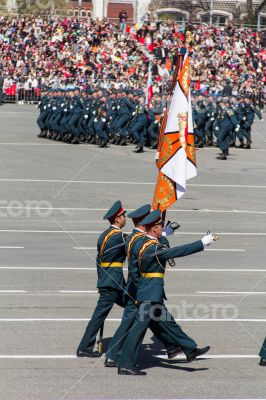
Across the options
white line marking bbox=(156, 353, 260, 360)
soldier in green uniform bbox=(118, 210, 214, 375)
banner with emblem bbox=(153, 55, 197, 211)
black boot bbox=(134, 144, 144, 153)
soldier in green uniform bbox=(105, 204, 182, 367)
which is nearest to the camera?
soldier in green uniform bbox=(118, 210, 214, 375)

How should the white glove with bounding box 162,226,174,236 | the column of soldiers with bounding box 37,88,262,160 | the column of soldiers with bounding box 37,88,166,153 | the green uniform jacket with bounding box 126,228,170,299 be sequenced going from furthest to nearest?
the column of soldiers with bounding box 37,88,166,153 → the column of soldiers with bounding box 37,88,262,160 → the white glove with bounding box 162,226,174,236 → the green uniform jacket with bounding box 126,228,170,299

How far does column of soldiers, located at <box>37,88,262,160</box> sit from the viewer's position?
112 feet

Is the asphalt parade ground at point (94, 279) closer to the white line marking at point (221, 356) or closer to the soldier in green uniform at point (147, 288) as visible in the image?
the white line marking at point (221, 356)

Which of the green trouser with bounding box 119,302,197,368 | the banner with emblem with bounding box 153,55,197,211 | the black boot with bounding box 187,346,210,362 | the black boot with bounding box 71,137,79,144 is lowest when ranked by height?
the black boot with bounding box 71,137,79,144

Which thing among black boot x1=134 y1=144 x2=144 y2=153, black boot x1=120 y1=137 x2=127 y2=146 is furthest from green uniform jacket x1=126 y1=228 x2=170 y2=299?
black boot x1=120 y1=137 x2=127 y2=146

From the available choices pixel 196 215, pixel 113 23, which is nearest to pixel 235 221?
pixel 196 215

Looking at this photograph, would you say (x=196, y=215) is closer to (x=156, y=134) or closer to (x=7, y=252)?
(x=7, y=252)

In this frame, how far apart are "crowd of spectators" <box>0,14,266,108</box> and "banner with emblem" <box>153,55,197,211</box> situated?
32255 mm

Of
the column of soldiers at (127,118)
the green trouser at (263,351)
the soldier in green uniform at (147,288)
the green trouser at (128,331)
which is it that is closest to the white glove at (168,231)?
the soldier in green uniform at (147,288)

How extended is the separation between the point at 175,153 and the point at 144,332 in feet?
11.8

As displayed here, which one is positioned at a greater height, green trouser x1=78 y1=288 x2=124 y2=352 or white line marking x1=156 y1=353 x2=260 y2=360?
green trouser x1=78 y1=288 x2=124 y2=352

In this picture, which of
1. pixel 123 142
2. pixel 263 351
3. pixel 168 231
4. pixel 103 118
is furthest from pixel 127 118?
pixel 263 351

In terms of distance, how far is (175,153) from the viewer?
13.7m

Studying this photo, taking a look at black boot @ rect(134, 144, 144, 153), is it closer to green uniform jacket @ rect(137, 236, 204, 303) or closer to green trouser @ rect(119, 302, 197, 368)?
green trouser @ rect(119, 302, 197, 368)
